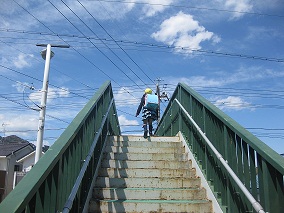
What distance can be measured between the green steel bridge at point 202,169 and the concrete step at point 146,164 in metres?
0.28

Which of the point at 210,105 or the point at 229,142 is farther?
the point at 210,105

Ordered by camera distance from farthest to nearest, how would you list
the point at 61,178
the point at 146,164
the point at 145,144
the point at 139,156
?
the point at 145,144, the point at 139,156, the point at 146,164, the point at 61,178

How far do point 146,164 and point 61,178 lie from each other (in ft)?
8.49

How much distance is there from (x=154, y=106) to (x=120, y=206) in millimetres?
3953

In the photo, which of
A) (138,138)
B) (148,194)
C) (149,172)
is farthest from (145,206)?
(138,138)

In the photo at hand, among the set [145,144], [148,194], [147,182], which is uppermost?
[145,144]

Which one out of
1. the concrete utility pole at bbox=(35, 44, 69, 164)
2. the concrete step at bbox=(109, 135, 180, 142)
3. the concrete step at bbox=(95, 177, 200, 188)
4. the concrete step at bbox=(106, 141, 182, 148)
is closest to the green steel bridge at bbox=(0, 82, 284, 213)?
the concrete step at bbox=(95, 177, 200, 188)

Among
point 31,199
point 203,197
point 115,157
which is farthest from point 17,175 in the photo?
point 31,199

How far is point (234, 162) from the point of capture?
3.34 metres

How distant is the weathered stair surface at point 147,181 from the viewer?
4020 mm

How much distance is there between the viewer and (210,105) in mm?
4293

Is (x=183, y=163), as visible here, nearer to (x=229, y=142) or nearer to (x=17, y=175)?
(x=229, y=142)

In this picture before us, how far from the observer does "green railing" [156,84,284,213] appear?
2488 mm

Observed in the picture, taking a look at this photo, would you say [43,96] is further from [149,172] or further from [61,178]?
[61,178]
